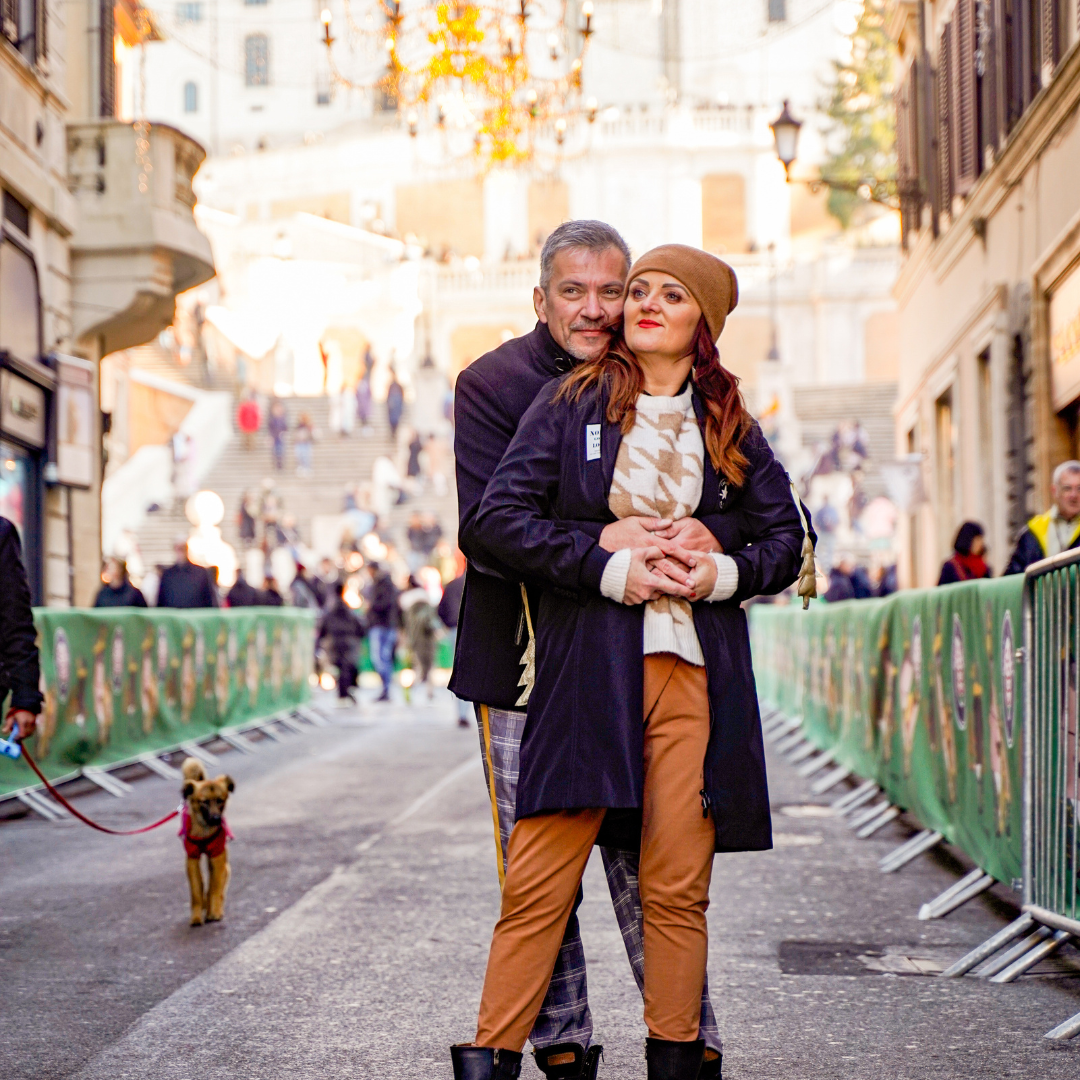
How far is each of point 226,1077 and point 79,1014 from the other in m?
1.04

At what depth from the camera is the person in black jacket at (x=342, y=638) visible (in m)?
22.7

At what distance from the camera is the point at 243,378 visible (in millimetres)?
47000

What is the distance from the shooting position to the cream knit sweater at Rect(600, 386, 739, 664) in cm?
371

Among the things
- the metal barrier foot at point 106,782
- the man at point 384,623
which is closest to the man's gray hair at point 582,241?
the metal barrier foot at point 106,782

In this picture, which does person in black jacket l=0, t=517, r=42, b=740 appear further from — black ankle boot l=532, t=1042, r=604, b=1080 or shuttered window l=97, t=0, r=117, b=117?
shuttered window l=97, t=0, r=117, b=117

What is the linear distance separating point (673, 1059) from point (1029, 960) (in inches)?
99.5

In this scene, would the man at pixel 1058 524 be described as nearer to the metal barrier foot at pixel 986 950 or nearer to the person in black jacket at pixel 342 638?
the metal barrier foot at pixel 986 950

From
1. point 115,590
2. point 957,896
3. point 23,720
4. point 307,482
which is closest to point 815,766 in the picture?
point 957,896

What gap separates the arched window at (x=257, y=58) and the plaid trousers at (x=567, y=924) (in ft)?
287

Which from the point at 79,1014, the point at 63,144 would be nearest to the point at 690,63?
the point at 63,144

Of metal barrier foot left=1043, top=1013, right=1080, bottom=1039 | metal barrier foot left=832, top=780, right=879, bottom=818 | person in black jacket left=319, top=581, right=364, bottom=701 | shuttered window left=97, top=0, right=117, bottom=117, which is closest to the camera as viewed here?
metal barrier foot left=1043, top=1013, right=1080, bottom=1039

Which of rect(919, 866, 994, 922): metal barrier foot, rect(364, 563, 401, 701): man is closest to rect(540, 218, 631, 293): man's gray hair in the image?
rect(919, 866, 994, 922): metal barrier foot

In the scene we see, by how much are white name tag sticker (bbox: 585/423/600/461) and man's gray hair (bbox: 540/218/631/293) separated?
0.47 metres

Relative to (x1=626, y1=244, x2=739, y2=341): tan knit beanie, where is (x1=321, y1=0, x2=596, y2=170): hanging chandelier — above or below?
above
